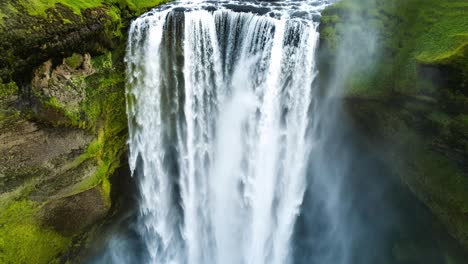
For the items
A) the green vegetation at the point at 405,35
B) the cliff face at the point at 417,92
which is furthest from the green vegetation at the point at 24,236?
the green vegetation at the point at 405,35

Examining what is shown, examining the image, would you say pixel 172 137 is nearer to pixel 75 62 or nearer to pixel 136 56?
pixel 136 56

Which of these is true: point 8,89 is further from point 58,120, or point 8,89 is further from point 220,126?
point 220,126

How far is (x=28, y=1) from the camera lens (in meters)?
9.33

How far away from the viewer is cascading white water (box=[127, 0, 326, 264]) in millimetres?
10891

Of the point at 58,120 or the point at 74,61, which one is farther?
the point at 74,61

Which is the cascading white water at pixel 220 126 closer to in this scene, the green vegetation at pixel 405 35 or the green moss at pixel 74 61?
the green vegetation at pixel 405 35

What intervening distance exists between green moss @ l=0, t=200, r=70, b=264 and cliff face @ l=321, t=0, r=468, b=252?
9.30 meters

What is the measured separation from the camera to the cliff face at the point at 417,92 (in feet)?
30.5

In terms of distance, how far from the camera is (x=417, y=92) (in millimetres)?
9750

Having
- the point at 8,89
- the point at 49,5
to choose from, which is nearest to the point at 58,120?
the point at 8,89

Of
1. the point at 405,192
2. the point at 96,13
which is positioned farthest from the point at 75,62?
the point at 405,192

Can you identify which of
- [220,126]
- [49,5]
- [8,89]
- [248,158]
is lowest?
[248,158]

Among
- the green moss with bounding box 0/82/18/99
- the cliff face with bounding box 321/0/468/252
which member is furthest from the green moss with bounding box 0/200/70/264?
the cliff face with bounding box 321/0/468/252

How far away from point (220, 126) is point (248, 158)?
1388 mm
